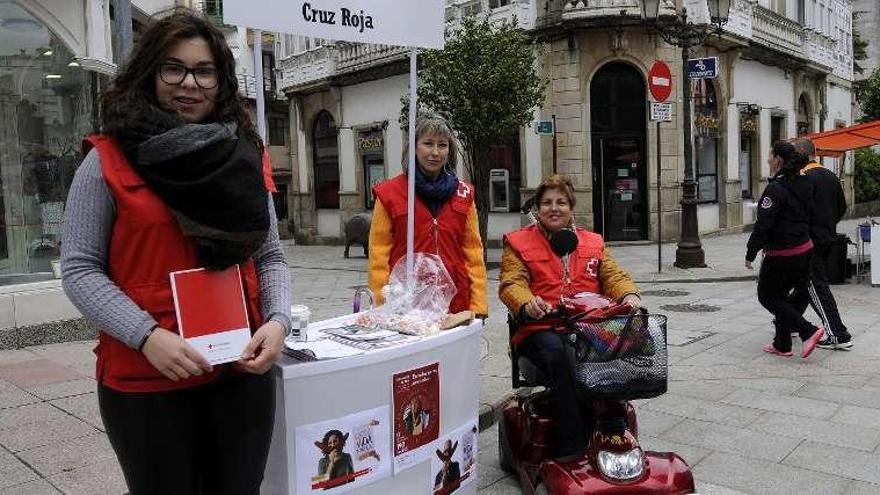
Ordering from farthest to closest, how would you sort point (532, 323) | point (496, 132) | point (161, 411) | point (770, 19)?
point (770, 19)
point (496, 132)
point (532, 323)
point (161, 411)

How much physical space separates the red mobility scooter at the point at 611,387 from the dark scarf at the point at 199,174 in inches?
64.4

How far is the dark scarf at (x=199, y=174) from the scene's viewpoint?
6.31 ft

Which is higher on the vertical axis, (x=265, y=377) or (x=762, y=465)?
(x=265, y=377)

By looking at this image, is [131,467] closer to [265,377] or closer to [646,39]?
[265,377]

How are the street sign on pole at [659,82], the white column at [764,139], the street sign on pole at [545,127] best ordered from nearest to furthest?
1. the street sign on pole at [659,82]
2. the street sign on pole at [545,127]
3. the white column at [764,139]

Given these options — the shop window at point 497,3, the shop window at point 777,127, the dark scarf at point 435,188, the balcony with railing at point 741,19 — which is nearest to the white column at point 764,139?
the shop window at point 777,127

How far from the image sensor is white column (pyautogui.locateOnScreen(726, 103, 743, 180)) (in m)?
19.7

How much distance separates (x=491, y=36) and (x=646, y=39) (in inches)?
221

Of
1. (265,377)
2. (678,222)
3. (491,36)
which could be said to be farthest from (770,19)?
(265,377)

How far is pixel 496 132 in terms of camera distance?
43.1 ft

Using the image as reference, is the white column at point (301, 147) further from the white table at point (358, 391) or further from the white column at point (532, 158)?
the white table at point (358, 391)

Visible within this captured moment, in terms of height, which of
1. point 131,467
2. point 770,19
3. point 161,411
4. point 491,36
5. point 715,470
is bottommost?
point 715,470

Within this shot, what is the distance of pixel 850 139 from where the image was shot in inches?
447

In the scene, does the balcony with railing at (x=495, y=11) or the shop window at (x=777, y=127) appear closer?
the balcony with railing at (x=495, y=11)
